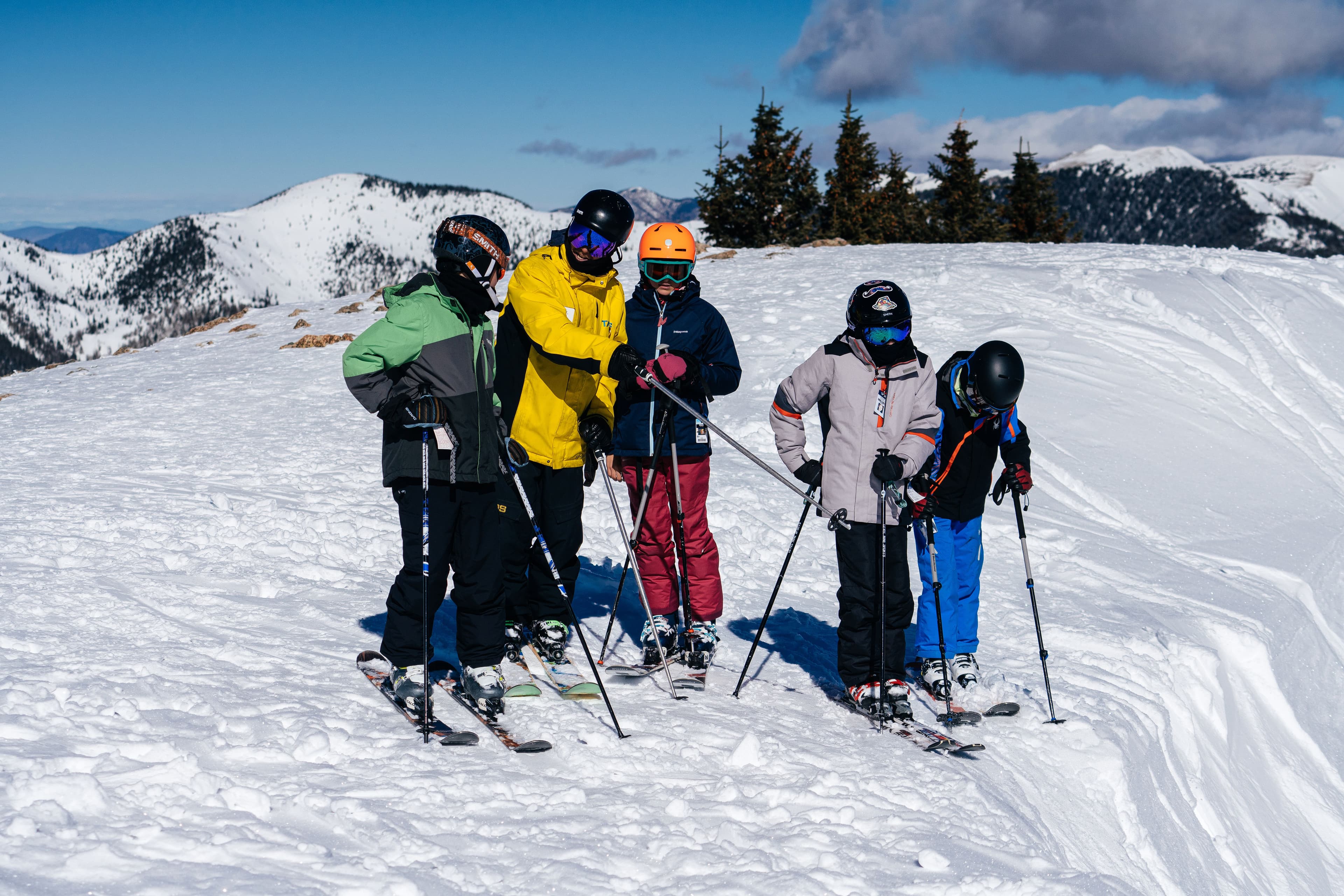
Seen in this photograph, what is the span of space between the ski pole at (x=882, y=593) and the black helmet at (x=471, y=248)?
2.46 m

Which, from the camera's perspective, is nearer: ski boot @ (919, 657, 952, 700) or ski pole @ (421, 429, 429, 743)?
ski pole @ (421, 429, 429, 743)

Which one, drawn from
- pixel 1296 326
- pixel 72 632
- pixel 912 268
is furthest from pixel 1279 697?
pixel 912 268

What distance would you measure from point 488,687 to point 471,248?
7.70ft

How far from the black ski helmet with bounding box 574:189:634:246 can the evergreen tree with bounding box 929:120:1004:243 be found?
Answer: 114 ft

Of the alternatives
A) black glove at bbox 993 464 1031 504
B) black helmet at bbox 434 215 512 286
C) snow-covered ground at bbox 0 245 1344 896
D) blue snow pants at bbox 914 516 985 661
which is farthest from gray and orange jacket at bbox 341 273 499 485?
black glove at bbox 993 464 1031 504

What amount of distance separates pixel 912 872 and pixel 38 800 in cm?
336

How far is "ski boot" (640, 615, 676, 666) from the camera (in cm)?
592

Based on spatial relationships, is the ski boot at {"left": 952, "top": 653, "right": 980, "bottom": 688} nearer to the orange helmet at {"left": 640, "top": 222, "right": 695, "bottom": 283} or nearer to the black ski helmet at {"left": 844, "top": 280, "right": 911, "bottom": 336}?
the black ski helmet at {"left": 844, "top": 280, "right": 911, "bottom": 336}

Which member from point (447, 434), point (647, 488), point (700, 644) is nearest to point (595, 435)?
point (647, 488)

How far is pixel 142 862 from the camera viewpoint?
3033 mm

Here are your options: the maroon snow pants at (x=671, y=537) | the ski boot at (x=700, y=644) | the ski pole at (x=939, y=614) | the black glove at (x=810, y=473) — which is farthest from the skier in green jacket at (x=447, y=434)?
the ski pole at (x=939, y=614)

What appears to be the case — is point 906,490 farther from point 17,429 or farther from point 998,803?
point 17,429

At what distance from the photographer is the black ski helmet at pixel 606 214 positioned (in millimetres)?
5184

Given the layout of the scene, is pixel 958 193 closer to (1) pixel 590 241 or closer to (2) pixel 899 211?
(2) pixel 899 211
